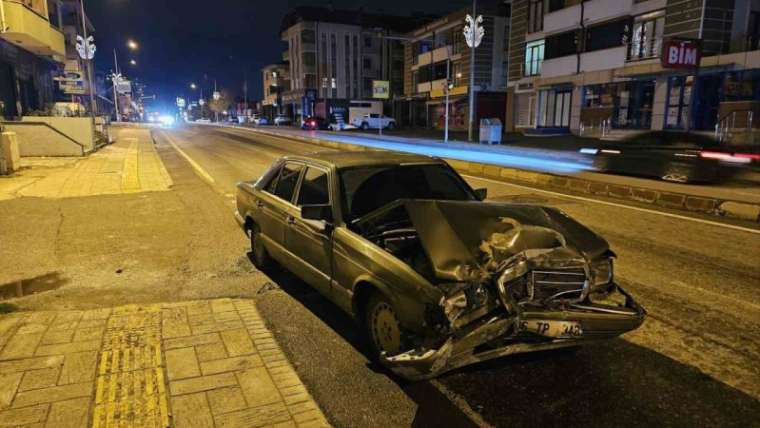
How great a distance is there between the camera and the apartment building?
23.5 metres

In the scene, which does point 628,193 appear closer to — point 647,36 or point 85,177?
point 85,177

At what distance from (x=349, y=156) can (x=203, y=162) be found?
15.4m

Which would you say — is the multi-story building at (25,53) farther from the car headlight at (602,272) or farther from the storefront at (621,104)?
the storefront at (621,104)

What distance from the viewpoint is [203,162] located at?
19047 millimetres

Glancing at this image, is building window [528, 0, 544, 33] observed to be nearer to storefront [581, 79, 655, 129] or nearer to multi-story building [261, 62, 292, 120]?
storefront [581, 79, 655, 129]

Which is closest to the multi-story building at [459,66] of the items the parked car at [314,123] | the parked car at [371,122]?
the parked car at [371,122]

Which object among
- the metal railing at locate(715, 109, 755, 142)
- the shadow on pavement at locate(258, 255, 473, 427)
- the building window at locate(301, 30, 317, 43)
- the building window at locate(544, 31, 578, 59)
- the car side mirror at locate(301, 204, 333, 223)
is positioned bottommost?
the shadow on pavement at locate(258, 255, 473, 427)

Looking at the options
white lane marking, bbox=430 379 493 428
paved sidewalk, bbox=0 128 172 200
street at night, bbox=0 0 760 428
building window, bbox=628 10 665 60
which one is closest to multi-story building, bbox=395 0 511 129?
building window, bbox=628 10 665 60

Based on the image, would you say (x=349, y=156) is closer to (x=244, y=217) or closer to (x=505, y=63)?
(x=244, y=217)

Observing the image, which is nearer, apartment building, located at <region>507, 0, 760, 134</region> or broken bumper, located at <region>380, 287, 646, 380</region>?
broken bumper, located at <region>380, 287, 646, 380</region>

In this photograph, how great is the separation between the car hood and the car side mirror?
75 cm

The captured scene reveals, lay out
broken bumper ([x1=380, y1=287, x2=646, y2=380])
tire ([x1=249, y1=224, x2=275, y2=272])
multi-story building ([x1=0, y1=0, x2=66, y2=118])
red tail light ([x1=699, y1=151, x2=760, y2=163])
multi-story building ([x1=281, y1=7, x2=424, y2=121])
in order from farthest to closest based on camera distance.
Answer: multi-story building ([x1=281, y1=7, x2=424, y2=121]), multi-story building ([x1=0, y1=0, x2=66, y2=118]), red tail light ([x1=699, y1=151, x2=760, y2=163]), tire ([x1=249, y1=224, x2=275, y2=272]), broken bumper ([x1=380, y1=287, x2=646, y2=380])

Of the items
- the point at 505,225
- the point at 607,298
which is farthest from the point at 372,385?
the point at 607,298

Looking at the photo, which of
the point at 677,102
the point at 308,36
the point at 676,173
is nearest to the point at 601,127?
the point at 677,102
